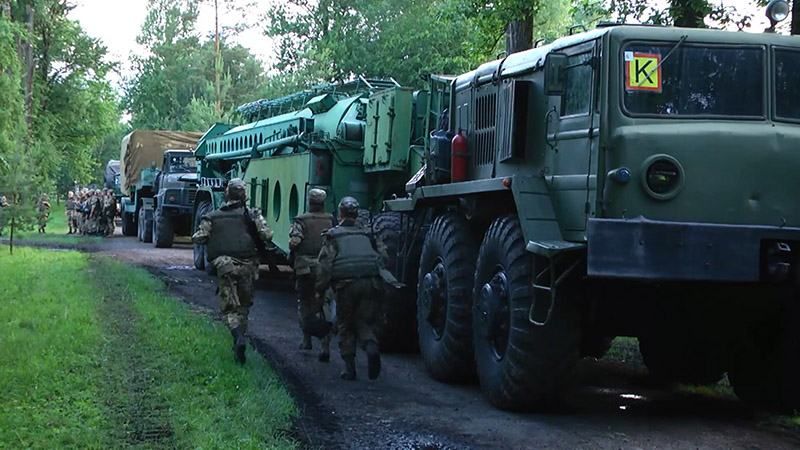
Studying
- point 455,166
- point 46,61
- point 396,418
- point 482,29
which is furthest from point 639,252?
point 46,61

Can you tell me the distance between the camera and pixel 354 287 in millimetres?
10062

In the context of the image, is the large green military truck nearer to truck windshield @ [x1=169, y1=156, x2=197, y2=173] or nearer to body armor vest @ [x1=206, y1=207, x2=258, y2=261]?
body armor vest @ [x1=206, y1=207, x2=258, y2=261]

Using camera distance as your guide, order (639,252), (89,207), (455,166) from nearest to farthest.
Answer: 1. (639,252)
2. (455,166)
3. (89,207)

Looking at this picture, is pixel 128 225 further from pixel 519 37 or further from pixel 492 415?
pixel 492 415

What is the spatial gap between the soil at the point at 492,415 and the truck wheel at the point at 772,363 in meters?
0.18

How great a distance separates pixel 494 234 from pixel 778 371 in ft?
7.77

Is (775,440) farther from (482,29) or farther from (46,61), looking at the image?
(46,61)

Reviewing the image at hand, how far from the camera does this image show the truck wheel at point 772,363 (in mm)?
8477

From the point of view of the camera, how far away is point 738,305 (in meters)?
8.20

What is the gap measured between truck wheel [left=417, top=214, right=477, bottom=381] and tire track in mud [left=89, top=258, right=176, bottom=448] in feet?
7.87

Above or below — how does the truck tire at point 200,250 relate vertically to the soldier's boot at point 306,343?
above

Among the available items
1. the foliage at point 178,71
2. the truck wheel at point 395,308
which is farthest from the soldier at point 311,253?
the foliage at point 178,71

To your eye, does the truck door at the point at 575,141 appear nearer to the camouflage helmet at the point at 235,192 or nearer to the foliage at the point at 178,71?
the camouflage helmet at the point at 235,192

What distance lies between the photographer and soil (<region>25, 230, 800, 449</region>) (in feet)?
Result: 25.5
